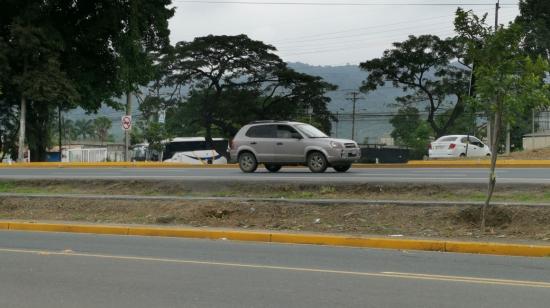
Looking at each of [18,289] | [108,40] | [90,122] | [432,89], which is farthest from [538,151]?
[90,122]

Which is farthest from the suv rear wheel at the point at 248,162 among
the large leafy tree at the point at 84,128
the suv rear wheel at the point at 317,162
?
the large leafy tree at the point at 84,128

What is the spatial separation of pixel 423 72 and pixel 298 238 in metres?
40.3

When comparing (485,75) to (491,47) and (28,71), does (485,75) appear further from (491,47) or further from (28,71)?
(28,71)

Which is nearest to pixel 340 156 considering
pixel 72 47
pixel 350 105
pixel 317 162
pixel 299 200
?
pixel 317 162

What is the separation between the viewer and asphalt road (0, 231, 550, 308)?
6.82 metres

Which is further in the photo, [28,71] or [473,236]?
[28,71]

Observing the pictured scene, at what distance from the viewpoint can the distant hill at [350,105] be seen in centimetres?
7712

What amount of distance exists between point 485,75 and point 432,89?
40228 millimetres

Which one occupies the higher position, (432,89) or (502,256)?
(432,89)

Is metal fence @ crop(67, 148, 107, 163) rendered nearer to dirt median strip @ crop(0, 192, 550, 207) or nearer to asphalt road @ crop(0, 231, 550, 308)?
dirt median strip @ crop(0, 192, 550, 207)

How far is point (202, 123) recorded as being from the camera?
5309cm

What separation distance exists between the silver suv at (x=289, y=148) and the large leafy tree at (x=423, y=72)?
29409 mm

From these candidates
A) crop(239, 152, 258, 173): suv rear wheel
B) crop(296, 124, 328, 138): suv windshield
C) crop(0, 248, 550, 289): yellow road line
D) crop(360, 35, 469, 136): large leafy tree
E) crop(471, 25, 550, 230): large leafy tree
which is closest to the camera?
crop(0, 248, 550, 289): yellow road line

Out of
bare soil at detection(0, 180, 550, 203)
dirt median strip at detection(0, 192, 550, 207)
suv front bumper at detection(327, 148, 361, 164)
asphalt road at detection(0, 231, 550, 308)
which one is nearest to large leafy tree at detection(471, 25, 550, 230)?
dirt median strip at detection(0, 192, 550, 207)
